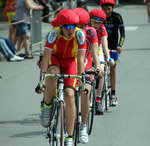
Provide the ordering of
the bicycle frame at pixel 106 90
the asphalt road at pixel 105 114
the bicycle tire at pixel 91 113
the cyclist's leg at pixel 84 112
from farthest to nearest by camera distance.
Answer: the bicycle frame at pixel 106 90
the bicycle tire at pixel 91 113
the asphalt road at pixel 105 114
the cyclist's leg at pixel 84 112

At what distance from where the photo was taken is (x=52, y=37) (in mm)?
5996

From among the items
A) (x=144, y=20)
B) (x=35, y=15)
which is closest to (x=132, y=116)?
(x=35, y=15)

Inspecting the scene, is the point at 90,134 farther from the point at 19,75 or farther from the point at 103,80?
the point at 19,75

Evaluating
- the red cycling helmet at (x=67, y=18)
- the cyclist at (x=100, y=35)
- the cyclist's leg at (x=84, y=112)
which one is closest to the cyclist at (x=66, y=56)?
the red cycling helmet at (x=67, y=18)

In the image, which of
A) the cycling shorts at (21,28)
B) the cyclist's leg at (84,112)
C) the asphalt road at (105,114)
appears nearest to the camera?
the cyclist's leg at (84,112)

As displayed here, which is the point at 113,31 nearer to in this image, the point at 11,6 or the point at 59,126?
the point at 59,126

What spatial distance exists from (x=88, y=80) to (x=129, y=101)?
2846 mm

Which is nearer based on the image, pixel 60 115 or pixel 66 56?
pixel 60 115

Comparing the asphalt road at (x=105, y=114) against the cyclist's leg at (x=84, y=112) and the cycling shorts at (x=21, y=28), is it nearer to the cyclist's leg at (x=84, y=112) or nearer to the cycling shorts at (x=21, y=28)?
the cyclist's leg at (x=84, y=112)

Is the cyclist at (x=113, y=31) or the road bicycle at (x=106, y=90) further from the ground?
the cyclist at (x=113, y=31)

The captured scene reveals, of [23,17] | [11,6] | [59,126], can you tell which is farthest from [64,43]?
[11,6]

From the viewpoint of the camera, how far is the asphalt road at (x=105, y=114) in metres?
7.05

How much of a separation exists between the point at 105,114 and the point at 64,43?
9.34 ft

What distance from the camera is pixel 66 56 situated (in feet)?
20.5
